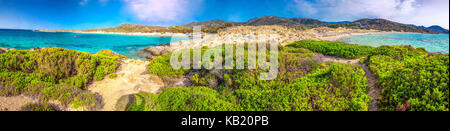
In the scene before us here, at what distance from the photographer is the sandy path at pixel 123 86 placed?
5559 mm

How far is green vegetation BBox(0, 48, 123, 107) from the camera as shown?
4805mm

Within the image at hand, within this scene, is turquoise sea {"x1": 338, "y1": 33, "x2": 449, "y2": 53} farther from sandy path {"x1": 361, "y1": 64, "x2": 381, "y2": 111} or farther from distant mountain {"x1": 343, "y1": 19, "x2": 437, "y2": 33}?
distant mountain {"x1": 343, "y1": 19, "x2": 437, "y2": 33}

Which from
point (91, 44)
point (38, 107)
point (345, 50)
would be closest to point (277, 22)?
point (91, 44)

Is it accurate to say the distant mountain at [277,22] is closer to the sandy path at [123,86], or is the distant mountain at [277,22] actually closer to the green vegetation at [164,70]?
the green vegetation at [164,70]

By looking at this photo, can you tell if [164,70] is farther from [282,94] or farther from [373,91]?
[373,91]

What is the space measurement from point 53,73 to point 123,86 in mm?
2385

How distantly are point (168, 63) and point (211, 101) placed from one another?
13.8 ft

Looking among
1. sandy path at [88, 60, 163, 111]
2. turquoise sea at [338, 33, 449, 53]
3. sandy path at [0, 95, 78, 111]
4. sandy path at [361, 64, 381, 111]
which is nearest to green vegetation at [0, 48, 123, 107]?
sandy path at [0, 95, 78, 111]

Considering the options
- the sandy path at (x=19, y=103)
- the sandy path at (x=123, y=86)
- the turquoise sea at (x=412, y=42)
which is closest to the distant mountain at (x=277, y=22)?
the turquoise sea at (x=412, y=42)

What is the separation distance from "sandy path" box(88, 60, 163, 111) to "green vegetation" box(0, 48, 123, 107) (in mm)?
372

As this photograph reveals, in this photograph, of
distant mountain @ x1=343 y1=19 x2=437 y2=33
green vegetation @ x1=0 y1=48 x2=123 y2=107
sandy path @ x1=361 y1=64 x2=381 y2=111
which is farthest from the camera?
distant mountain @ x1=343 y1=19 x2=437 y2=33

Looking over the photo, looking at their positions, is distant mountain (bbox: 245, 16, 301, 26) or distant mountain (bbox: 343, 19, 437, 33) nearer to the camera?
distant mountain (bbox: 343, 19, 437, 33)

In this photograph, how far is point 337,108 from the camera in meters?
3.62
